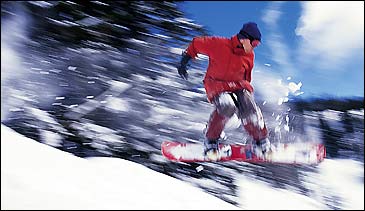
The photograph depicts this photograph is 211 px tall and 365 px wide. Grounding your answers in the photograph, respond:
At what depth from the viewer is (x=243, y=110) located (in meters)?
2.17

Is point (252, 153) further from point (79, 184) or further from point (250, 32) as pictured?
point (79, 184)

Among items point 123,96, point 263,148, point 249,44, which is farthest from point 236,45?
point 123,96

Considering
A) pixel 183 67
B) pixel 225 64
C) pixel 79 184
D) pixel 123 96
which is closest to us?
pixel 79 184

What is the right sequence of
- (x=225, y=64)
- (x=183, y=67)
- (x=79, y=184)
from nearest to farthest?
(x=79, y=184) → (x=225, y=64) → (x=183, y=67)

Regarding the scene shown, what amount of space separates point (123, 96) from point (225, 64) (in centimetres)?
51

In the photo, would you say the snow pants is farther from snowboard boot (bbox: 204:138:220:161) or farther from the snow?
the snow

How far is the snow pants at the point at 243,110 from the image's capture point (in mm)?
2162

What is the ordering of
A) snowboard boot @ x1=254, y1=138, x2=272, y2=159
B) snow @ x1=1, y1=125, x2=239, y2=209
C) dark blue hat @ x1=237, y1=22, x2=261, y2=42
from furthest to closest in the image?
snowboard boot @ x1=254, y1=138, x2=272, y2=159 < dark blue hat @ x1=237, y1=22, x2=261, y2=42 < snow @ x1=1, y1=125, x2=239, y2=209

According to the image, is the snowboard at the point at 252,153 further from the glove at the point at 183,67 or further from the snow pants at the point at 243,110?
the glove at the point at 183,67

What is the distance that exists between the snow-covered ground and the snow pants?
29 cm

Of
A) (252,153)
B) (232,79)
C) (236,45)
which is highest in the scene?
(236,45)

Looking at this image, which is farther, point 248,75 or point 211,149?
point 211,149

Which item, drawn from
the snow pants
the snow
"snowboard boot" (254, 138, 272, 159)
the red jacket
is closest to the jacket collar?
the red jacket

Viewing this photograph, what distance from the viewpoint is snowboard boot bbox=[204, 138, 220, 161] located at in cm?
226
